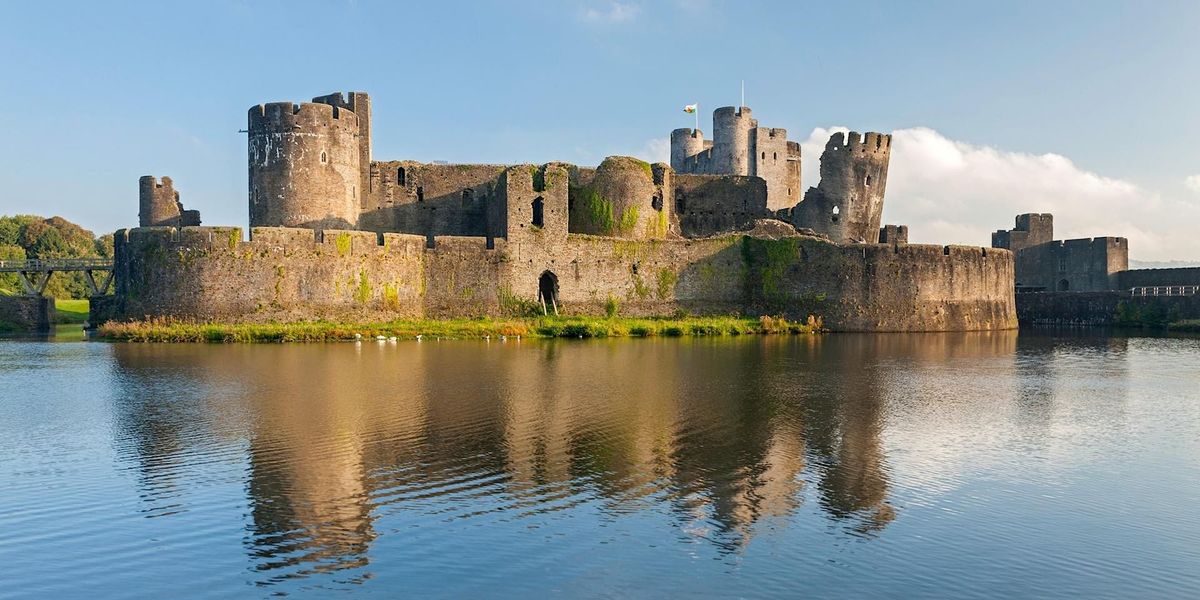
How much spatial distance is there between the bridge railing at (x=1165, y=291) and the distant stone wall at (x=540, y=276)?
8687 mm

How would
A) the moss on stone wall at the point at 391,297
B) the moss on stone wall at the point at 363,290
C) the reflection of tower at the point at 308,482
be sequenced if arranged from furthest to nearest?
the moss on stone wall at the point at 391,297
the moss on stone wall at the point at 363,290
the reflection of tower at the point at 308,482

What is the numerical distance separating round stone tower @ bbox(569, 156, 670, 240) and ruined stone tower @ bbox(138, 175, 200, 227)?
1629 cm

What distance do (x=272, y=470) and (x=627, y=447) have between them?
15.0 feet

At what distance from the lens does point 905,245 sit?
4056 centimetres

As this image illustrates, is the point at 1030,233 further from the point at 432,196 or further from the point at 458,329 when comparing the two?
the point at 458,329

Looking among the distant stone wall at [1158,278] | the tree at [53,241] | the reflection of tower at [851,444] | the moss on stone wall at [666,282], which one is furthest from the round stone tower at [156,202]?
the distant stone wall at [1158,278]

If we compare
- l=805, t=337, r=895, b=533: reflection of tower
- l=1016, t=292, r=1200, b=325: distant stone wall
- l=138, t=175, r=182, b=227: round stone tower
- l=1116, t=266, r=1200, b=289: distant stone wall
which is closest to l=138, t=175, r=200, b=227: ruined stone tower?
l=138, t=175, r=182, b=227: round stone tower

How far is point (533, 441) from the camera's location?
14.0 metres

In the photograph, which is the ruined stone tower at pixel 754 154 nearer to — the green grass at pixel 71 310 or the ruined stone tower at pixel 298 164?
the ruined stone tower at pixel 298 164

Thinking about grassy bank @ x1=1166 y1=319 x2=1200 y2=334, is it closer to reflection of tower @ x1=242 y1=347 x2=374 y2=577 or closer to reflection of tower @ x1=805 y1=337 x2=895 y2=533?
reflection of tower @ x1=805 y1=337 x2=895 y2=533

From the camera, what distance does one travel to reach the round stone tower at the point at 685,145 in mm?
58000

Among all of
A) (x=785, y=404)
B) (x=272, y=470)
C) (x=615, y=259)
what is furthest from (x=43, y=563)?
(x=615, y=259)

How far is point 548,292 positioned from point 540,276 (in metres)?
1.17

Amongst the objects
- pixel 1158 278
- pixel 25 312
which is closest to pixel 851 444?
pixel 25 312
